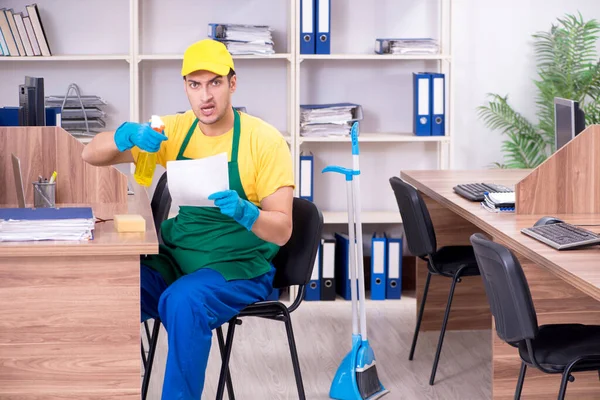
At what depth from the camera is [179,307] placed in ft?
8.96

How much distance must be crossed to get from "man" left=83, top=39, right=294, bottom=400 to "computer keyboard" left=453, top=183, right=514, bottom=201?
0.92 meters

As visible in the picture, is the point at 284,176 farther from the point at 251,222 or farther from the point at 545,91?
the point at 545,91

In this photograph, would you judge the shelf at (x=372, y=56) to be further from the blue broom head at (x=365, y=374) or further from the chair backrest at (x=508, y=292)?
the chair backrest at (x=508, y=292)

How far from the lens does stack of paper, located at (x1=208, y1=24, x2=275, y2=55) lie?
4.74m

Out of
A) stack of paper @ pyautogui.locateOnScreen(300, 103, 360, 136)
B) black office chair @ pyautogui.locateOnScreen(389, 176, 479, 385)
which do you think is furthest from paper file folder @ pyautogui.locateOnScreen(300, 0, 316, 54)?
black office chair @ pyautogui.locateOnScreen(389, 176, 479, 385)

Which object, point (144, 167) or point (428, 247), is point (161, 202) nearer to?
point (144, 167)

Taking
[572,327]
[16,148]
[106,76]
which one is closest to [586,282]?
[572,327]

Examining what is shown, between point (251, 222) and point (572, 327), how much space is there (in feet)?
3.18

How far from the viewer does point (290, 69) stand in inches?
192

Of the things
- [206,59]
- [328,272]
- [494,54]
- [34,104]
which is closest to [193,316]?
[206,59]

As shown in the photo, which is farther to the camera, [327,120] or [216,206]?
[327,120]

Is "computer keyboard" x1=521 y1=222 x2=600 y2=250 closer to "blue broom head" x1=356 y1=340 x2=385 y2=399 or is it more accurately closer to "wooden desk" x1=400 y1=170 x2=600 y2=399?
"wooden desk" x1=400 y1=170 x2=600 y2=399

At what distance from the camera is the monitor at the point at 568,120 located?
3512 millimetres

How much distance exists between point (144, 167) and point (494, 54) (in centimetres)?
264
